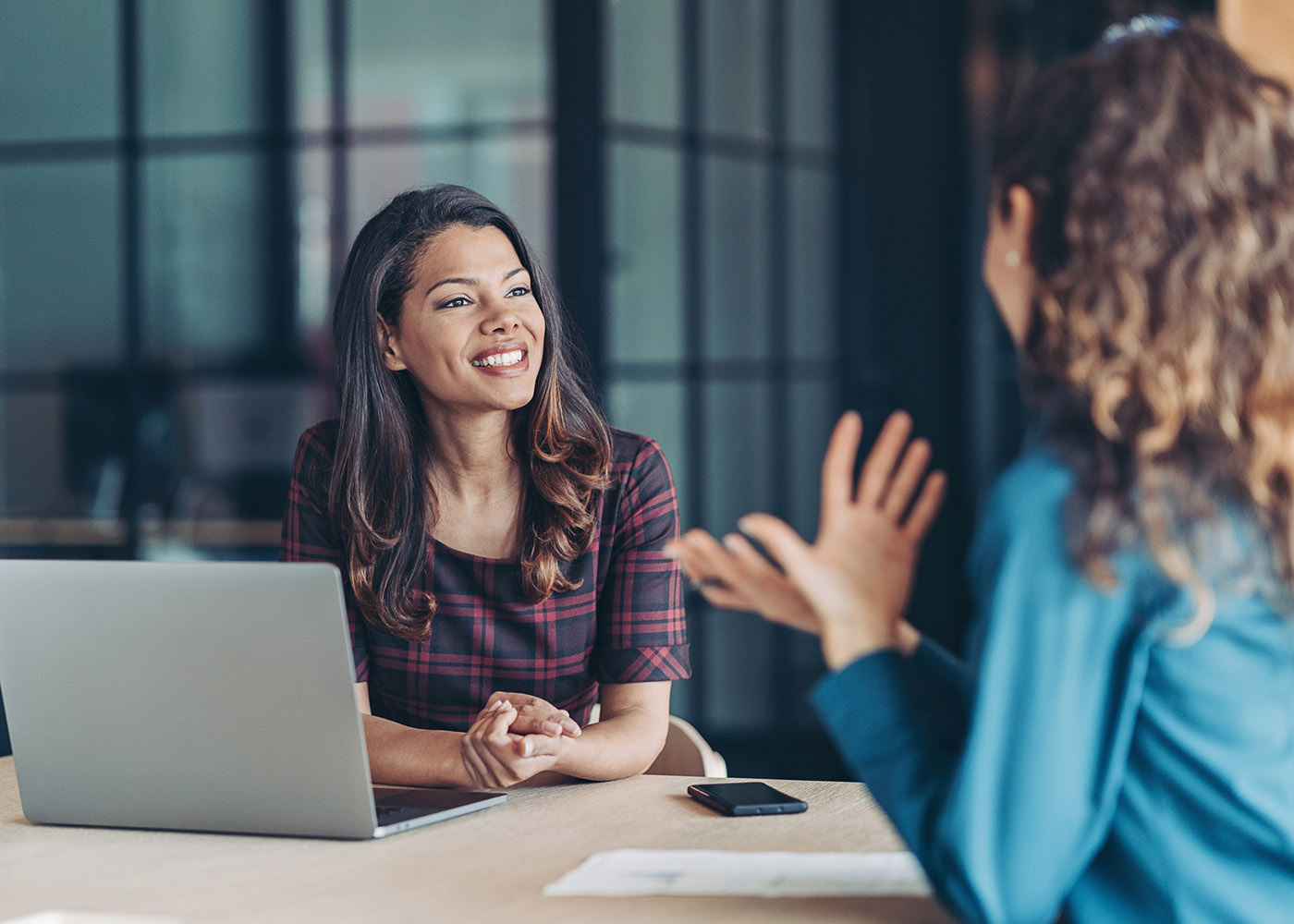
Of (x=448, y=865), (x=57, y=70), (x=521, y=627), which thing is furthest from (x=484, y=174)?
(x=448, y=865)

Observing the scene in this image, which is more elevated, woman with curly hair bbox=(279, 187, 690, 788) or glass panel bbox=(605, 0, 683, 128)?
glass panel bbox=(605, 0, 683, 128)

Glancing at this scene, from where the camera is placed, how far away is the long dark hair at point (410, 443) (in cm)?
167

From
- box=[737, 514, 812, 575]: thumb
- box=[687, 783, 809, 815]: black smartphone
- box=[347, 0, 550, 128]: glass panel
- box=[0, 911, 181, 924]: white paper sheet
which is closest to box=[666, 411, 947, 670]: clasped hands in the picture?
box=[737, 514, 812, 575]: thumb

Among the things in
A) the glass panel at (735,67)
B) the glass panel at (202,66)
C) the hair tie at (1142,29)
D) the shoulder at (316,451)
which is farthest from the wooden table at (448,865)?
the glass panel at (202,66)

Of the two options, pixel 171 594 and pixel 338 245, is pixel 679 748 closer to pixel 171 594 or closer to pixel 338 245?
pixel 171 594

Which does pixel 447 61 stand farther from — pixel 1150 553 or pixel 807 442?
pixel 1150 553

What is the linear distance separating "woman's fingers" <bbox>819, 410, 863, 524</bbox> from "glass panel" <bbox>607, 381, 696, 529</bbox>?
101 inches

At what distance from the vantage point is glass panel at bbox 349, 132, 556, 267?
536cm

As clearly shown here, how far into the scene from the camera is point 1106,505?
2.75 feet

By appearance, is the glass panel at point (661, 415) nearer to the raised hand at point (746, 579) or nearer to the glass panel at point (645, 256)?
the glass panel at point (645, 256)

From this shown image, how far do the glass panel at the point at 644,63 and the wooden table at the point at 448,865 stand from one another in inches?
97.4

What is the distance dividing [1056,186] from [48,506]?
406 centimetres

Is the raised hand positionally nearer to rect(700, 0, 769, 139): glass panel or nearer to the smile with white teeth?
the smile with white teeth

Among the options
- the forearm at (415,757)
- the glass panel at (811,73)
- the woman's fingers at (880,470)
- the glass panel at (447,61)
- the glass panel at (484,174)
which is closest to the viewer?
the woman's fingers at (880,470)
